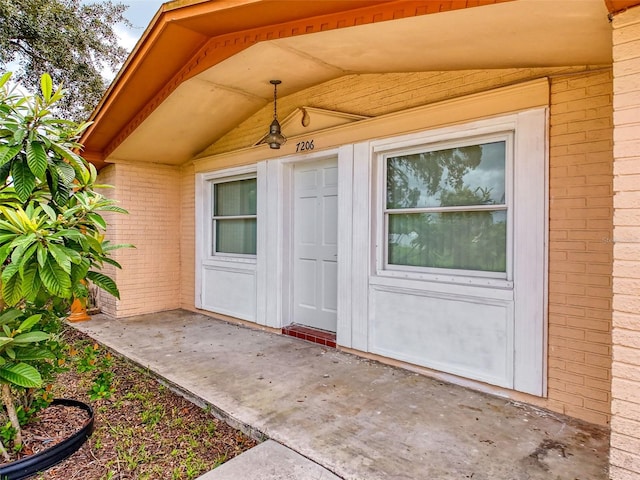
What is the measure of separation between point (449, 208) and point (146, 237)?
464 cm

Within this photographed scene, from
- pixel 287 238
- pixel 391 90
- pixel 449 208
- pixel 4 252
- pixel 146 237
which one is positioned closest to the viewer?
pixel 4 252

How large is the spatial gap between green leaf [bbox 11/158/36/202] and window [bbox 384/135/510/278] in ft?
9.29

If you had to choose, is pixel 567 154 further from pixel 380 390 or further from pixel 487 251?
pixel 380 390

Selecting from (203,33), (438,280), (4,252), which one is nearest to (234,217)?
(203,33)

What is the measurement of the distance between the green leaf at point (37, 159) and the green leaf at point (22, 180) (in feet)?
0.27

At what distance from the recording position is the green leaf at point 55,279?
77.2 inches

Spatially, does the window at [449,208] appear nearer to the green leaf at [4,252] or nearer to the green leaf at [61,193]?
the green leaf at [61,193]

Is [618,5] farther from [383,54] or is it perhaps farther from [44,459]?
[44,459]

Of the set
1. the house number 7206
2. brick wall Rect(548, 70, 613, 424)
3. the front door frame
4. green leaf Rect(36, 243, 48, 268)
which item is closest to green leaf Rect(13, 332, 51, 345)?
green leaf Rect(36, 243, 48, 268)

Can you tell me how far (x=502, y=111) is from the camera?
Result: 306 cm

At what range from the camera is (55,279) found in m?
1.98

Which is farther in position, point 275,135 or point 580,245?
point 275,135

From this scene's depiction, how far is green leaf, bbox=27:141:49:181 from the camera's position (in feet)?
6.93

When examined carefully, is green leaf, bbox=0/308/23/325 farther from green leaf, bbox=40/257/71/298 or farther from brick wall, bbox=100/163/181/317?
brick wall, bbox=100/163/181/317
